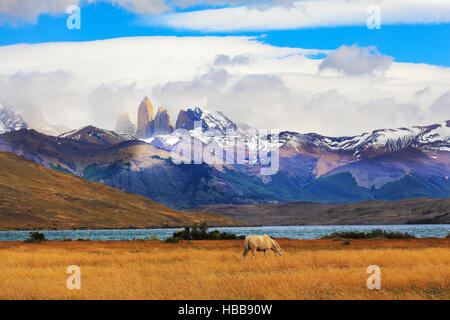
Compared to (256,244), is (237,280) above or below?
below

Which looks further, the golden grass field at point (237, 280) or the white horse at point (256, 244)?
the white horse at point (256, 244)

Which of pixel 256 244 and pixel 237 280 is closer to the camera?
pixel 237 280

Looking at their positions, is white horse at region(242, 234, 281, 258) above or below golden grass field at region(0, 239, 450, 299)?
above

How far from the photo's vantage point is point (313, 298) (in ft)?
72.4

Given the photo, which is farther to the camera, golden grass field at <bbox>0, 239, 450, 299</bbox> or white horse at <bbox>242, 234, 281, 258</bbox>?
white horse at <bbox>242, 234, 281, 258</bbox>

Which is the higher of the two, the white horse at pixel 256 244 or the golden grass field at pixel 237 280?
the white horse at pixel 256 244

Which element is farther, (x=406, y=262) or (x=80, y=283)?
(x=406, y=262)
